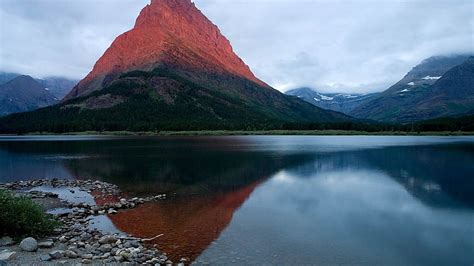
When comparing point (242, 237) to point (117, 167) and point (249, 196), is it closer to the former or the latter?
point (249, 196)

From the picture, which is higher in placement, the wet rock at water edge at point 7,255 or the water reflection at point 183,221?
the wet rock at water edge at point 7,255

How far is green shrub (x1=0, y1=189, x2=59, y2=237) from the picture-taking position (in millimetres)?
20906

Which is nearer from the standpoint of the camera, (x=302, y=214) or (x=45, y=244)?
(x=45, y=244)

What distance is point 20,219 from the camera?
21.2 metres

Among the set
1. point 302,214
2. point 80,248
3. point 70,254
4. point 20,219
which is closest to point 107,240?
point 80,248

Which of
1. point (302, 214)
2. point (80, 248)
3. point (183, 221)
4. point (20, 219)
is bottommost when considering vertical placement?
point (302, 214)

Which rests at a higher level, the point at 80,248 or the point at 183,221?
the point at 80,248

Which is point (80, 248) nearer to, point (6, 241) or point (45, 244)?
point (45, 244)

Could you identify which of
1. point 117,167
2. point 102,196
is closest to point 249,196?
point 102,196

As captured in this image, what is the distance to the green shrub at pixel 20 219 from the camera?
20906mm

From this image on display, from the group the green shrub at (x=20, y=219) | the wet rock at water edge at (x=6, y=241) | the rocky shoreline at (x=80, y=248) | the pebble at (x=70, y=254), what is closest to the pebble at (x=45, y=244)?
the rocky shoreline at (x=80, y=248)

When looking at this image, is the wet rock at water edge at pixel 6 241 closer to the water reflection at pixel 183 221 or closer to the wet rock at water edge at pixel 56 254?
the wet rock at water edge at pixel 56 254

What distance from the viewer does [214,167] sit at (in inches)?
2414

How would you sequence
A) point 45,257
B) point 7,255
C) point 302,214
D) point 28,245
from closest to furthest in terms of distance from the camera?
point 7,255
point 45,257
point 28,245
point 302,214
